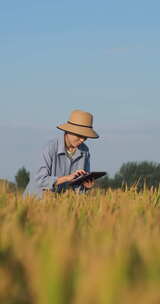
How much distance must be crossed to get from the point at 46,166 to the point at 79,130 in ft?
1.94

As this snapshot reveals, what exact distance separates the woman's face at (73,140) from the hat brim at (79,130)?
0.07m

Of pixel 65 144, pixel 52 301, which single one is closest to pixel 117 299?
pixel 52 301

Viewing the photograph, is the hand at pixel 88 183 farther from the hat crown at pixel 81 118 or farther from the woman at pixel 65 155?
the hat crown at pixel 81 118

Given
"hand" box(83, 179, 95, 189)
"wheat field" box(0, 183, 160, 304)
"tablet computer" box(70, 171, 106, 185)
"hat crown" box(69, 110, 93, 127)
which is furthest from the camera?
"hat crown" box(69, 110, 93, 127)

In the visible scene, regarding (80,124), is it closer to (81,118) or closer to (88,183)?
(81,118)

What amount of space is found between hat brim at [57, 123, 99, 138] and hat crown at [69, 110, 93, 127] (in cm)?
14

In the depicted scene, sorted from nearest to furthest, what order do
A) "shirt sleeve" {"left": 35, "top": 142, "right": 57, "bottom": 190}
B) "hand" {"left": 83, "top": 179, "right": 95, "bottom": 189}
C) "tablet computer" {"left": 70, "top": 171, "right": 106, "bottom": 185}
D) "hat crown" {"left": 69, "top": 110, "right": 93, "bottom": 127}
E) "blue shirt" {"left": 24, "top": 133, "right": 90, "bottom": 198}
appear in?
"tablet computer" {"left": 70, "top": 171, "right": 106, "bottom": 185} < "hand" {"left": 83, "top": 179, "right": 95, "bottom": 189} < "shirt sleeve" {"left": 35, "top": 142, "right": 57, "bottom": 190} < "blue shirt" {"left": 24, "top": 133, "right": 90, "bottom": 198} < "hat crown" {"left": 69, "top": 110, "right": 93, "bottom": 127}

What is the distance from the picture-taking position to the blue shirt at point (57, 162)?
7916mm

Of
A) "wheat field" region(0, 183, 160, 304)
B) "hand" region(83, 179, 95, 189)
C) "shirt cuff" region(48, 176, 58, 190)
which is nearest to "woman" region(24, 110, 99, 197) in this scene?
"shirt cuff" region(48, 176, 58, 190)

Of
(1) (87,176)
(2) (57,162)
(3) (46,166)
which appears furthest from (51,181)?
(1) (87,176)

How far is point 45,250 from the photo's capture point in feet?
4.69

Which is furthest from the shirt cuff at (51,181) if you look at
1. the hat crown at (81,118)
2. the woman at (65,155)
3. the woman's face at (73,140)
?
the hat crown at (81,118)

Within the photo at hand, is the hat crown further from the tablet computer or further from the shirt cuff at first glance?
the tablet computer

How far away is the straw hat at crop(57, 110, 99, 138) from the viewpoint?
822 cm
